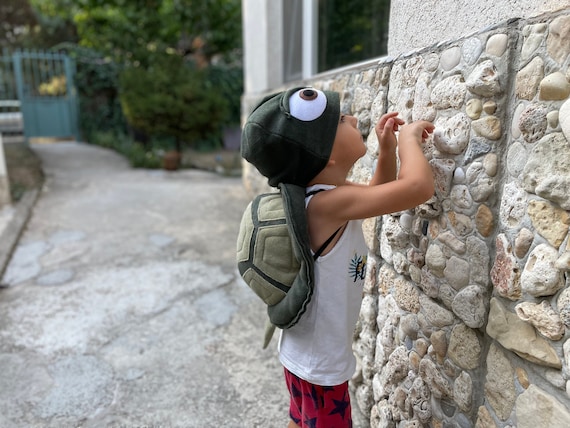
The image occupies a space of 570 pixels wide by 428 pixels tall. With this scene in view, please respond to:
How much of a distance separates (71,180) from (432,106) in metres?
6.92

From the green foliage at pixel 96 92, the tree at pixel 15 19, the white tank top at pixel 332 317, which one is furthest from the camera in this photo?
the tree at pixel 15 19

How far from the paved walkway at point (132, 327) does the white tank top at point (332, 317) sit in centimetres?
87

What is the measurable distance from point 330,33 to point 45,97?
9395 millimetres

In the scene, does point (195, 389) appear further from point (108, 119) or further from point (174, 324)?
A: point (108, 119)

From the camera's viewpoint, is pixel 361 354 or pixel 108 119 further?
pixel 108 119

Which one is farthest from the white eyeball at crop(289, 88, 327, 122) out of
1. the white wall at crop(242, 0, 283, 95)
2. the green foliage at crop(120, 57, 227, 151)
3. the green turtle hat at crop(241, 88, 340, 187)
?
the green foliage at crop(120, 57, 227, 151)

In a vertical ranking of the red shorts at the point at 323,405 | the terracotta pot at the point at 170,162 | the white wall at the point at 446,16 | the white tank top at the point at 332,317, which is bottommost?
the terracotta pot at the point at 170,162

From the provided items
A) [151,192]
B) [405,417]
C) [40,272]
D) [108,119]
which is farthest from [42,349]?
[108,119]

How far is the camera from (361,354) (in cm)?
217

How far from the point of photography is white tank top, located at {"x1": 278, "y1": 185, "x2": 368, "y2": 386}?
1385 millimetres

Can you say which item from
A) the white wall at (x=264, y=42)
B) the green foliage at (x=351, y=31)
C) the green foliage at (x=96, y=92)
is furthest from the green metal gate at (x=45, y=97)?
the green foliage at (x=351, y=31)

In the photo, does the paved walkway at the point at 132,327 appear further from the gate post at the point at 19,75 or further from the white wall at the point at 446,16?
the gate post at the point at 19,75

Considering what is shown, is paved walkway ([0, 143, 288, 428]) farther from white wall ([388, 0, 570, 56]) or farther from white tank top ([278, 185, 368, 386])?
white wall ([388, 0, 570, 56])

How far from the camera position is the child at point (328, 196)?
1262 millimetres
